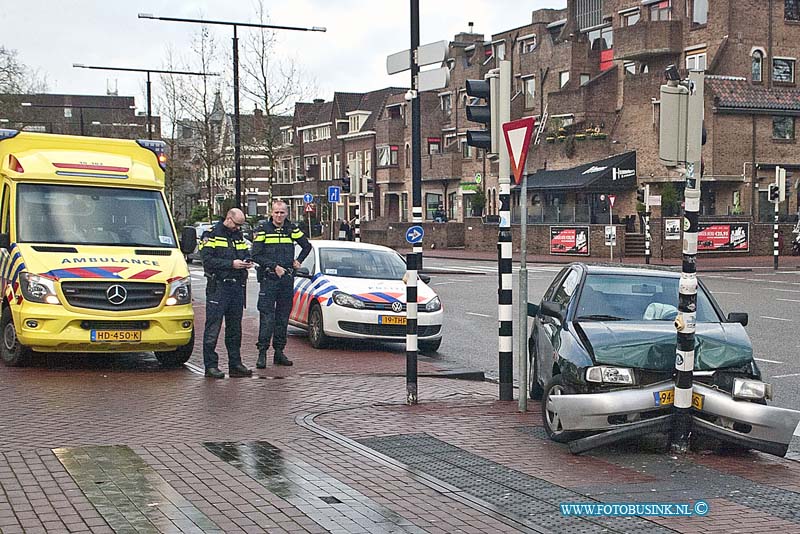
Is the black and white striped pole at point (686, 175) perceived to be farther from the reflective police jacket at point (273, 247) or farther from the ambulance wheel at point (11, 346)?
the ambulance wheel at point (11, 346)

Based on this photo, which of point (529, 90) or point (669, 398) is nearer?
point (669, 398)

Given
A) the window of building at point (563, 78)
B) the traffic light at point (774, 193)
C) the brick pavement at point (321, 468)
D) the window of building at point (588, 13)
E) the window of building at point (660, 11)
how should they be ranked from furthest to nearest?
the window of building at point (588, 13), the window of building at point (563, 78), the window of building at point (660, 11), the traffic light at point (774, 193), the brick pavement at point (321, 468)

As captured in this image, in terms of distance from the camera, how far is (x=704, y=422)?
→ 7.98 m

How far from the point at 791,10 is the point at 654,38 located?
682 centimetres

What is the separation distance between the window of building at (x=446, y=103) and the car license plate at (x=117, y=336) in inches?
2491

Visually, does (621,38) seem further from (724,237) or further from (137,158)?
(137,158)

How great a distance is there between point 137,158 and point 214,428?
5.68 metres

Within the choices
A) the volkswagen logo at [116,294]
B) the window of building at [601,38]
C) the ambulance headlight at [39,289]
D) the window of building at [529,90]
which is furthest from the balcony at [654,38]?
the ambulance headlight at [39,289]

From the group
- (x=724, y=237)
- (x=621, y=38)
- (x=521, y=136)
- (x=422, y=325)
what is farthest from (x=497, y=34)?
(x=521, y=136)

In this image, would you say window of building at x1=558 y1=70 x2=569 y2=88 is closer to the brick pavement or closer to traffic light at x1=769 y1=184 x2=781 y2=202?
traffic light at x1=769 y1=184 x2=781 y2=202

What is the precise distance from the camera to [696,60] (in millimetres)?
51812

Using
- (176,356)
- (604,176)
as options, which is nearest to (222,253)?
(176,356)

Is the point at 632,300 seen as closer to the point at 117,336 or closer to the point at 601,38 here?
the point at 117,336

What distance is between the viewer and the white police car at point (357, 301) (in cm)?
1489
